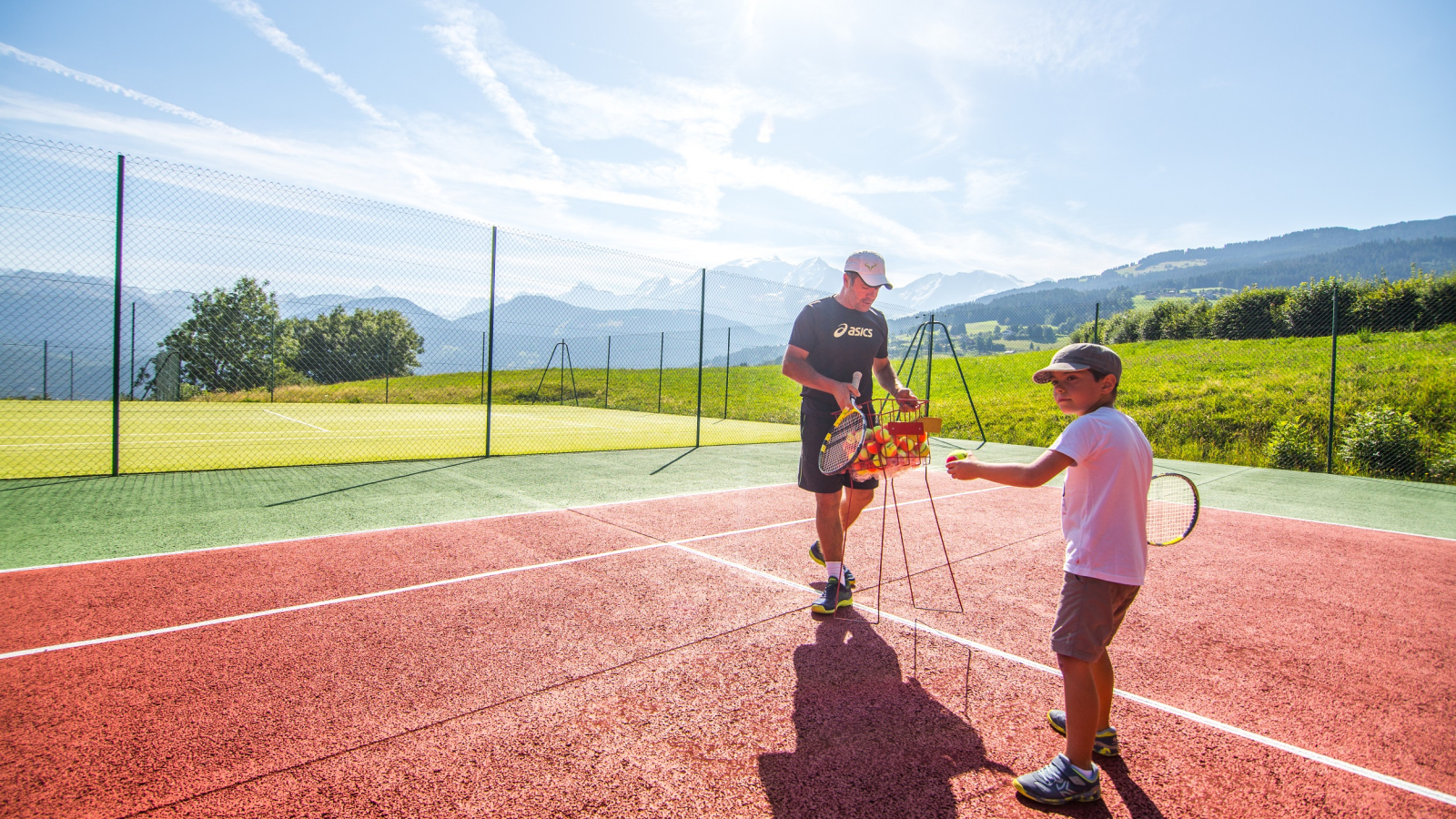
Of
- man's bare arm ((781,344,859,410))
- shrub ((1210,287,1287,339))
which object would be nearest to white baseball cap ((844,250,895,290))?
man's bare arm ((781,344,859,410))

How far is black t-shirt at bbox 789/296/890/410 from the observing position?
13.2 ft

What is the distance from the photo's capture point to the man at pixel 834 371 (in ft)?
12.7

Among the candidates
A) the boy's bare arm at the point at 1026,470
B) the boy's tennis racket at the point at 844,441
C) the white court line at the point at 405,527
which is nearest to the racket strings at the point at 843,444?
the boy's tennis racket at the point at 844,441

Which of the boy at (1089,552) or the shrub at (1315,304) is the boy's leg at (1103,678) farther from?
the shrub at (1315,304)

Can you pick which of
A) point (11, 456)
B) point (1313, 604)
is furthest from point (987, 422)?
point (11, 456)

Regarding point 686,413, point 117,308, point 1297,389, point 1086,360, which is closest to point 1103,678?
point 1086,360

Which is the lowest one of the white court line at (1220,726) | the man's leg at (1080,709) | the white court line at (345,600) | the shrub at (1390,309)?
the white court line at (345,600)

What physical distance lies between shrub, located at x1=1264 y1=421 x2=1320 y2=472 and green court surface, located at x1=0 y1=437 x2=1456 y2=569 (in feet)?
3.38

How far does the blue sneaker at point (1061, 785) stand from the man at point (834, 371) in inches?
66.2

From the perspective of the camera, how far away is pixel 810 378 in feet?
12.4

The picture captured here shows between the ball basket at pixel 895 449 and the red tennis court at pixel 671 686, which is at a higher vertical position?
the ball basket at pixel 895 449

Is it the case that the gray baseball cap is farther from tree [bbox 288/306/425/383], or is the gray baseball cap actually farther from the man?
tree [bbox 288/306/425/383]

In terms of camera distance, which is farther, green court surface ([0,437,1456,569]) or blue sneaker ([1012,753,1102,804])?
green court surface ([0,437,1456,569])

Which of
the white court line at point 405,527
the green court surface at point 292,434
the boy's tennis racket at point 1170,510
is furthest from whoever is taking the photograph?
the green court surface at point 292,434
